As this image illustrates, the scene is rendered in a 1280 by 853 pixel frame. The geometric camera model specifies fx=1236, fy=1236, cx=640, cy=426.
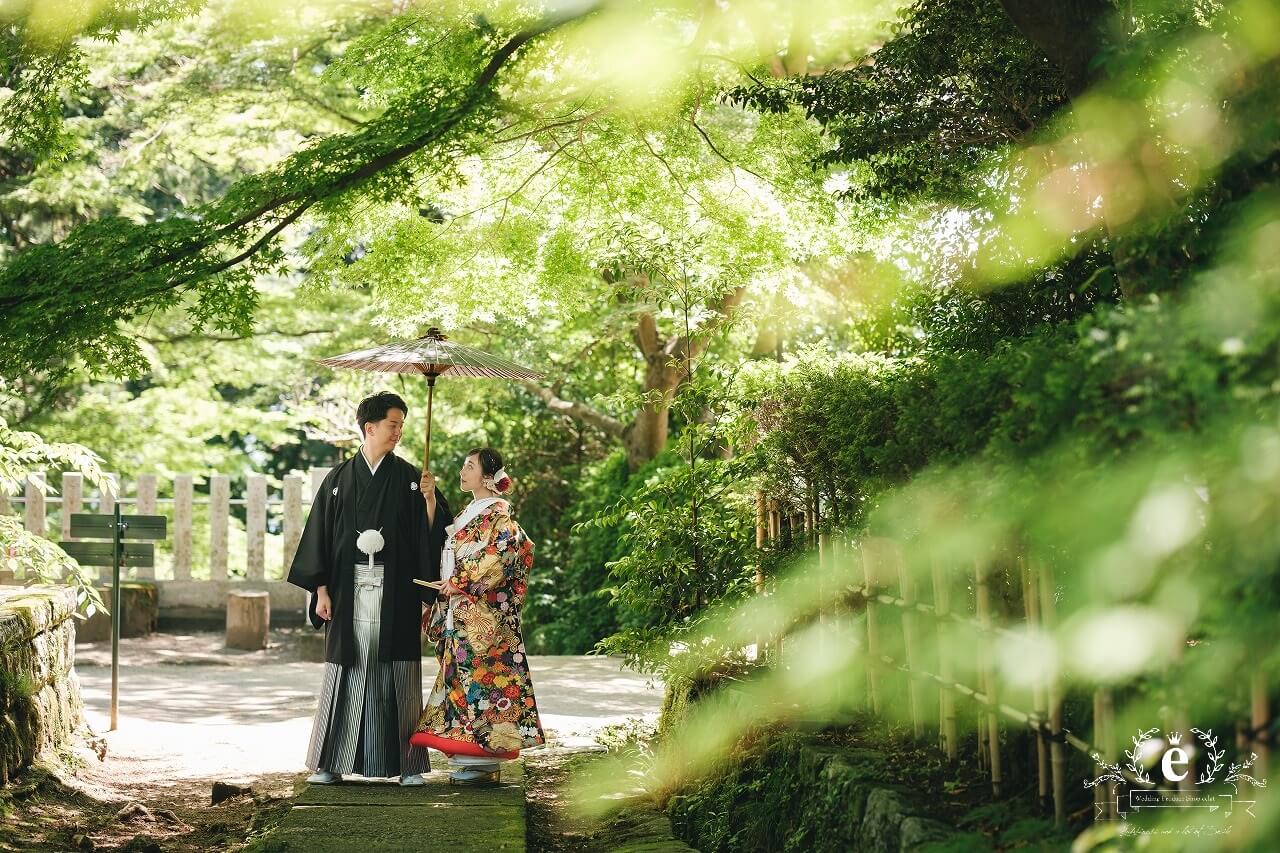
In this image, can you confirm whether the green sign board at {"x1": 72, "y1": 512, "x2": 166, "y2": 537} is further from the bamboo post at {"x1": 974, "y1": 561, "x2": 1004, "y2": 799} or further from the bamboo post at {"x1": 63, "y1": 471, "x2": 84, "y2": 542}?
the bamboo post at {"x1": 974, "y1": 561, "x2": 1004, "y2": 799}

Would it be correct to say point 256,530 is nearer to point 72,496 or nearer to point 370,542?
point 72,496

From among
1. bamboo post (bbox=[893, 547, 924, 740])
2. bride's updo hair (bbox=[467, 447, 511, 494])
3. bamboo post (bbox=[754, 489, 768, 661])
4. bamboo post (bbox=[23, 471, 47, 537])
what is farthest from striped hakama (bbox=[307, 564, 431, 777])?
bamboo post (bbox=[23, 471, 47, 537])

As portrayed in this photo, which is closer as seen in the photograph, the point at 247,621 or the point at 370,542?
the point at 370,542

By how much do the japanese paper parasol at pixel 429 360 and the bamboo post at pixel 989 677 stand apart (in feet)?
11.5

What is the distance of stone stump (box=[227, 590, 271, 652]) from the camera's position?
13.1 metres

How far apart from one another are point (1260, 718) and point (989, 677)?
53.7 inches

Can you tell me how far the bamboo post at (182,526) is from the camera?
47.8 ft

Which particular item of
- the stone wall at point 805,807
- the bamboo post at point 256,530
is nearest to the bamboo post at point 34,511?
the bamboo post at point 256,530

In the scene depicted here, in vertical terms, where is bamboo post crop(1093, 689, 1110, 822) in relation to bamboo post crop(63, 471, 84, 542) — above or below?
below

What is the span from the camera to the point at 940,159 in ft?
19.3

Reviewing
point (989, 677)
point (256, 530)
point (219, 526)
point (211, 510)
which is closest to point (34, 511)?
point (211, 510)

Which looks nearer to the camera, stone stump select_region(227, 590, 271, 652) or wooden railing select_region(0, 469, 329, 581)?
stone stump select_region(227, 590, 271, 652)

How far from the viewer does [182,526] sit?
14.7 meters

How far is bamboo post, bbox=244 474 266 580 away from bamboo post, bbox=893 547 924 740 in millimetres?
11201
